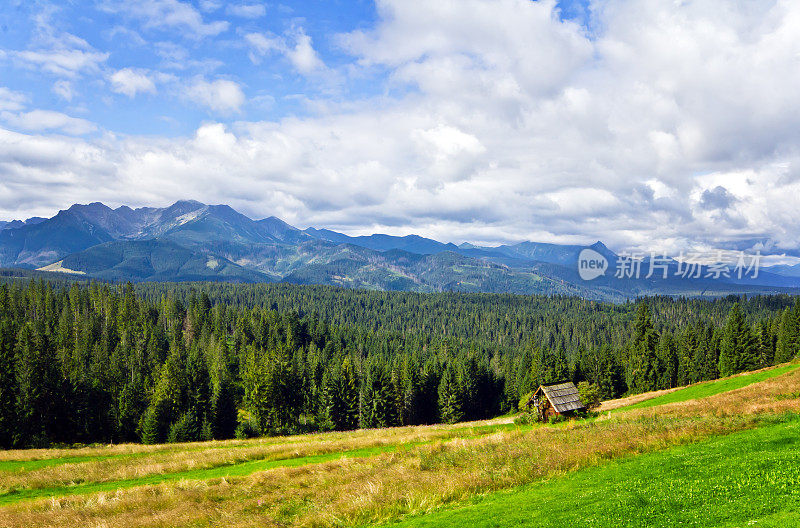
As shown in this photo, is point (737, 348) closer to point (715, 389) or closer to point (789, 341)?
point (789, 341)

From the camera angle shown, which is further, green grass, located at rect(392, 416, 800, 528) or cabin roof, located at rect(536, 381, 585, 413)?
cabin roof, located at rect(536, 381, 585, 413)

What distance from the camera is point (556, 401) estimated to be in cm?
4822

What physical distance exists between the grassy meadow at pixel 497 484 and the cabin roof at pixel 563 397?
653 inches

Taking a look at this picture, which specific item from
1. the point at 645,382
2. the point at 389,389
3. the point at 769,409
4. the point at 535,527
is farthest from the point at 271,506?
the point at 645,382

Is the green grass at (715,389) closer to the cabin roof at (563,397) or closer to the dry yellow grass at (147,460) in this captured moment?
the cabin roof at (563,397)

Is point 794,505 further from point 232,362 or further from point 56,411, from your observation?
point 232,362

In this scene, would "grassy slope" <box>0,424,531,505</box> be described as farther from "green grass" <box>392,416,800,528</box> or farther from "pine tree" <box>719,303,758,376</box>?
"pine tree" <box>719,303,758,376</box>

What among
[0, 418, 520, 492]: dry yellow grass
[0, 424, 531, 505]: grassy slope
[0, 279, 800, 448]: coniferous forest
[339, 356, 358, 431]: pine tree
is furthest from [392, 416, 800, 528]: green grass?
[339, 356, 358, 431]: pine tree

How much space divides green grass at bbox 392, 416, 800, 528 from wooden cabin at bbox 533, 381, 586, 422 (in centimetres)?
2886

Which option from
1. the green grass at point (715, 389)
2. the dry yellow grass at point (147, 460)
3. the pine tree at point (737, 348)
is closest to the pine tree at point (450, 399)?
the green grass at point (715, 389)

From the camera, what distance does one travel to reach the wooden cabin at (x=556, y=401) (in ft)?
157

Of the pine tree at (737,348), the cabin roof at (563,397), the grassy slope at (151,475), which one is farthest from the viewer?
the pine tree at (737,348)

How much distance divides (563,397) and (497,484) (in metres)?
33.0

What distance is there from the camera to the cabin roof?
47844 millimetres
